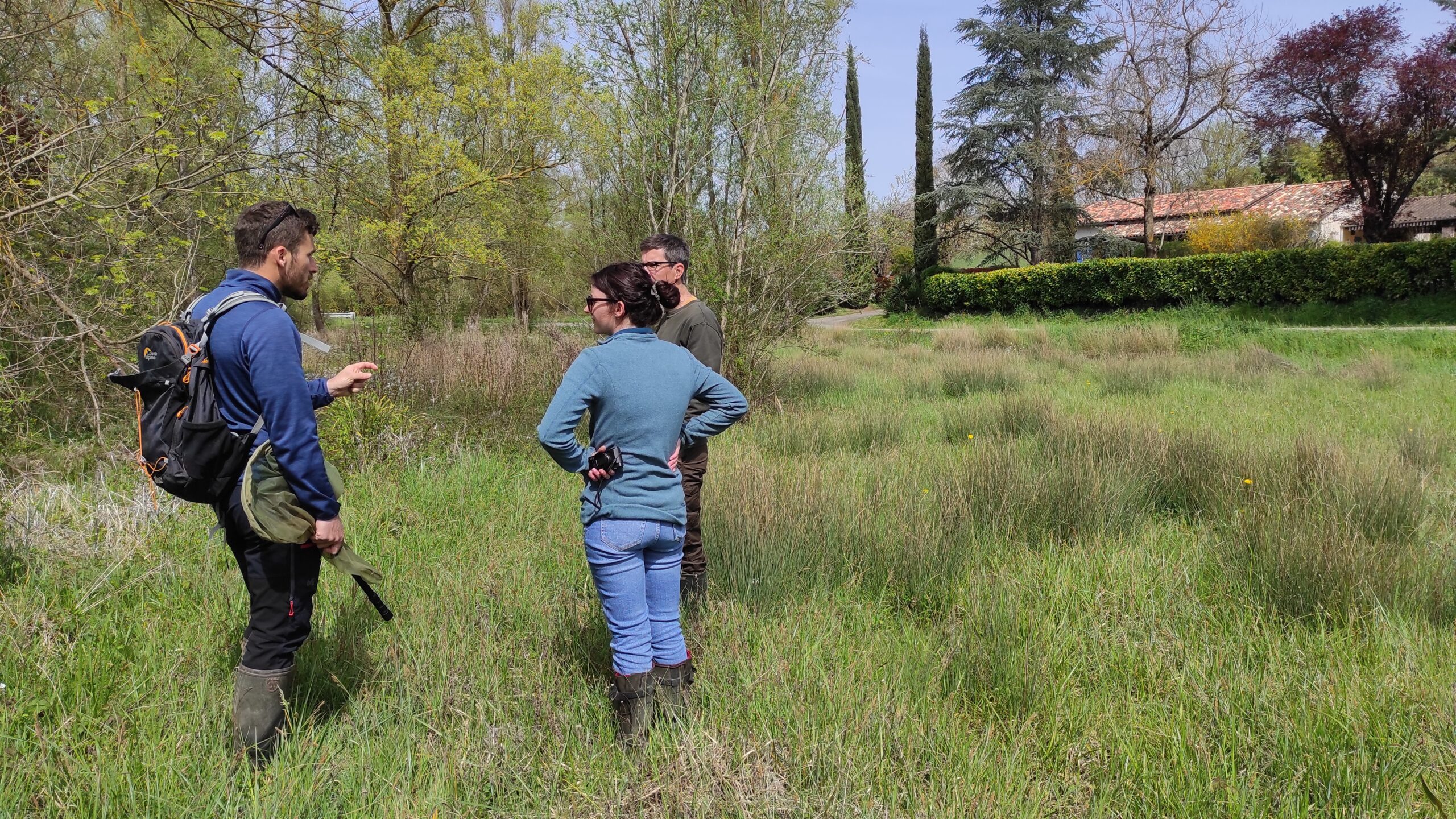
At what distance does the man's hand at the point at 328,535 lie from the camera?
2.33m

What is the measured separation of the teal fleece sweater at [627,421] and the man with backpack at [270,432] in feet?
2.31

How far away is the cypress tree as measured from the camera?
3192 cm

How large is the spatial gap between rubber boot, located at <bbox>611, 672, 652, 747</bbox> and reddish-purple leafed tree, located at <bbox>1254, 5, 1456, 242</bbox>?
1097 inches

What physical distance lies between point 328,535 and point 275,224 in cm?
99

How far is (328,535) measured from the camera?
2344 millimetres

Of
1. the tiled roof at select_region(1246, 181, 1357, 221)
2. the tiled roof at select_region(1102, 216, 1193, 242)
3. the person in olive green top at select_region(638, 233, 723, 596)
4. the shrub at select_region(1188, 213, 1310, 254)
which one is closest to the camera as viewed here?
the person in olive green top at select_region(638, 233, 723, 596)

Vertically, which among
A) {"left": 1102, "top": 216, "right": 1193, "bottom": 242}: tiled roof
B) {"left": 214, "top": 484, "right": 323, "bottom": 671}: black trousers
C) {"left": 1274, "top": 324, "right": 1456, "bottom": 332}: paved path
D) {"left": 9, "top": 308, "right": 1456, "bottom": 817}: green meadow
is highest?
{"left": 1102, "top": 216, "right": 1193, "bottom": 242}: tiled roof

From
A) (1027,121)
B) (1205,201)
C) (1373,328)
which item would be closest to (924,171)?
(1027,121)

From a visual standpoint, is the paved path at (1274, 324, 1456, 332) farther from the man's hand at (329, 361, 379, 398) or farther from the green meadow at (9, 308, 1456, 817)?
the man's hand at (329, 361, 379, 398)

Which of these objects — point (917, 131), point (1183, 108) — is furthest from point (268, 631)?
point (917, 131)

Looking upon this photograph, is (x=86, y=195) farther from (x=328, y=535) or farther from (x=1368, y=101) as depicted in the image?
(x=1368, y=101)

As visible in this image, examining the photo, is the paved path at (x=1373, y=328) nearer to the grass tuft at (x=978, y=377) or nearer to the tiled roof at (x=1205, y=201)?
the grass tuft at (x=978, y=377)

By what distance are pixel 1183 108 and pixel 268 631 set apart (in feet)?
110

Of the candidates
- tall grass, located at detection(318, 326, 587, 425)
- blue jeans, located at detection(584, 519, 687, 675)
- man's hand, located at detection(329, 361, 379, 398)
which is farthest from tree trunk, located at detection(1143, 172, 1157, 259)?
man's hand, located at detection(329, 361, 379, 398)
